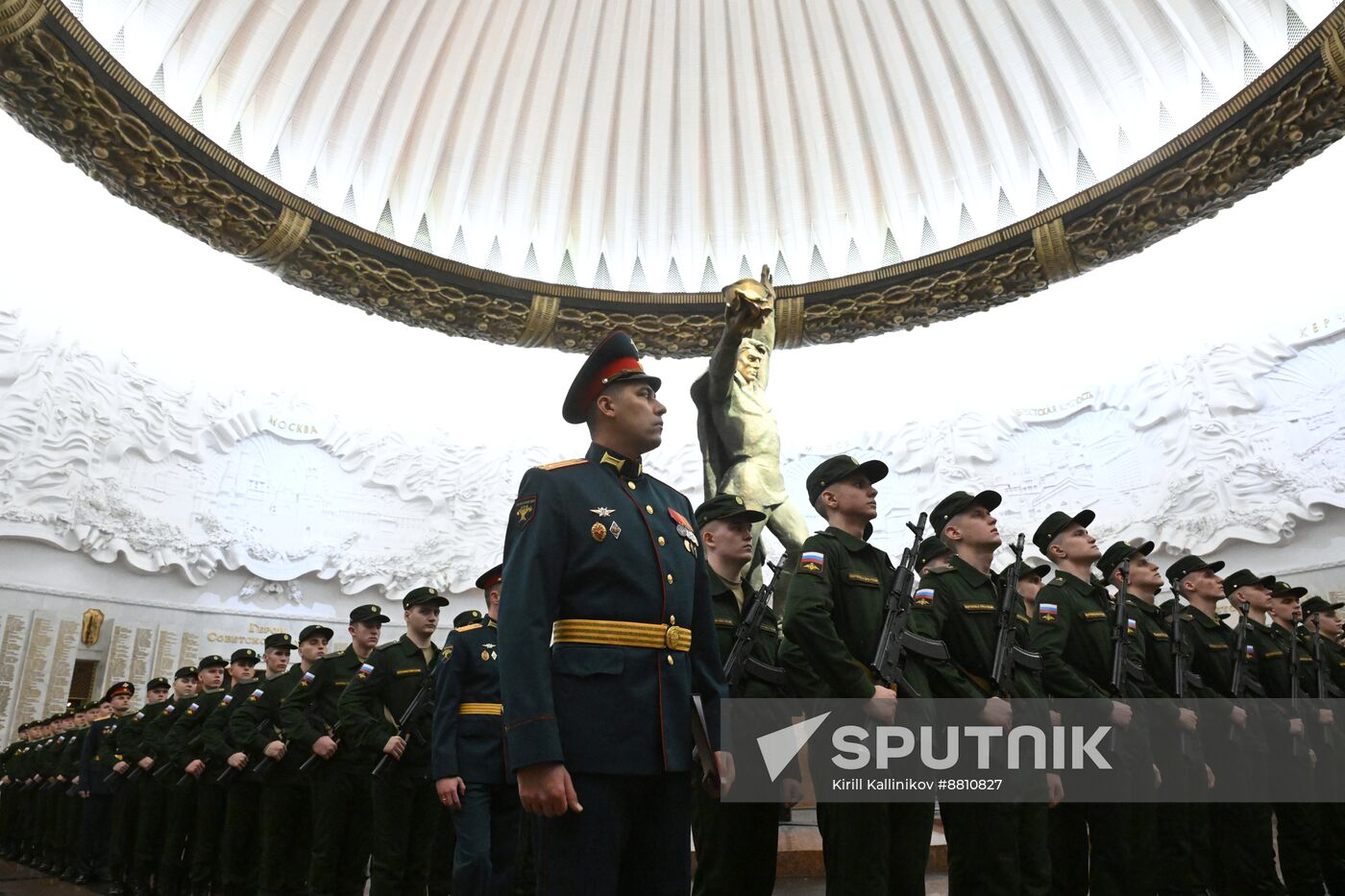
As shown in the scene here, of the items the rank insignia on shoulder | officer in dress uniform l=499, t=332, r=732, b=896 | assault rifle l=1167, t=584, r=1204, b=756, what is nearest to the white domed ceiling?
assault rifle l=1167, t=584, r=1204, b=756

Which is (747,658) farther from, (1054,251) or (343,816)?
(1054,251)

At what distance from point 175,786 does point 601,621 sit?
17.6 ft

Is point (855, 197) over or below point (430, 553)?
over

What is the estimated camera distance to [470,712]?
4070mm

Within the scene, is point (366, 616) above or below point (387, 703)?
above

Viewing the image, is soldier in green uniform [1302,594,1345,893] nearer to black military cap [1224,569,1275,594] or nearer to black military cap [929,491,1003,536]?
black military cap [1224,569,1275,594]

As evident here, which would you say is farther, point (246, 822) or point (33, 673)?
point (33, 673)

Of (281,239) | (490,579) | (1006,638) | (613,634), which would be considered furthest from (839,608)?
(281,239)

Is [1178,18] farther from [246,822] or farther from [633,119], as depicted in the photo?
[246,822]

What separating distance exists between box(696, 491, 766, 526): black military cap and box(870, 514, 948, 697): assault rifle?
2.88 ft

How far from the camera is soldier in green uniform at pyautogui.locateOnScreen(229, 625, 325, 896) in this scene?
524 cm

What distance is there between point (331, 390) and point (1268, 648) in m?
9.65

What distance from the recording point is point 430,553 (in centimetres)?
1148

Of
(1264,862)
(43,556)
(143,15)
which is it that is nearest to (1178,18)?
(1264,862)
